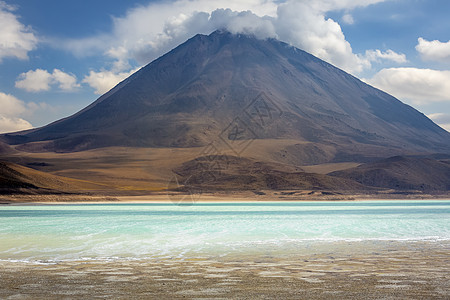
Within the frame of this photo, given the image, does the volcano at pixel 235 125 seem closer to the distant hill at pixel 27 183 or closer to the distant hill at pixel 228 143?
the distant hill at pixel 228 143

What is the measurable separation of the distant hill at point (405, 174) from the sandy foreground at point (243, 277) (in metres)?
93.3

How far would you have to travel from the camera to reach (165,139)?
15388 centimetres

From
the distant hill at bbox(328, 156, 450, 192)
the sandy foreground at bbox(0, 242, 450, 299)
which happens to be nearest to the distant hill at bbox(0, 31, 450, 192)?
the distant hill at bbox(328, 156, 450, 192)

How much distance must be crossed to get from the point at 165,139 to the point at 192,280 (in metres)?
145

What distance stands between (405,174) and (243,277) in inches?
4055

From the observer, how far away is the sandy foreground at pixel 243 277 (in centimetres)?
832

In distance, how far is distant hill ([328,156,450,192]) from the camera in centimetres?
10275

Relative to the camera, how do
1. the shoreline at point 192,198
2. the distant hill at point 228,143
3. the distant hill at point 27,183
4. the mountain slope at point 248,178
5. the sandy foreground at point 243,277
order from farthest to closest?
the distant hill at point 228,143 < the mountain slope at point 248,178 < the distant hill at point 27,183 < the shoreline at point 192,198 < the sandy foreground at point 243,277

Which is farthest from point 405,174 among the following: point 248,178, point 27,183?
point 27,183

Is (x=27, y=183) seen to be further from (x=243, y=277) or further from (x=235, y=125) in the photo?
(x=235, y=125)

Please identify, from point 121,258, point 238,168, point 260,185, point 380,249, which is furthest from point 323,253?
point 238,168

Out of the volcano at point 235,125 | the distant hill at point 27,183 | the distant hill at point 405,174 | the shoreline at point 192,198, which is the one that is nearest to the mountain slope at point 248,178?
the shoreline at point 192,198

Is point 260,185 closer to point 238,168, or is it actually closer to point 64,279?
point 238,168

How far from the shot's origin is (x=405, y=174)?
10631 centimetres
